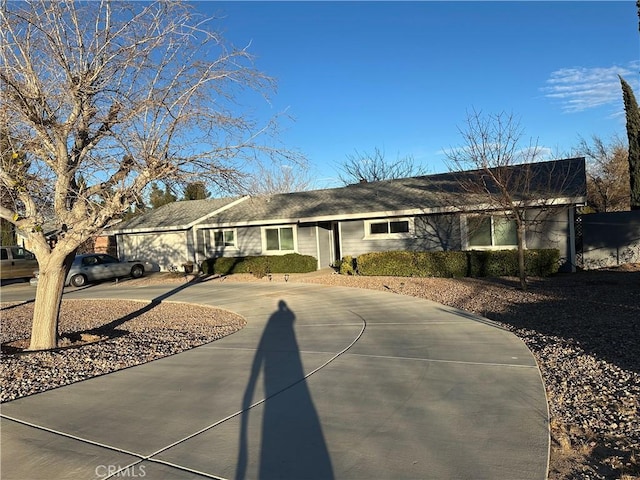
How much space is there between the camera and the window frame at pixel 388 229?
59.5 feet

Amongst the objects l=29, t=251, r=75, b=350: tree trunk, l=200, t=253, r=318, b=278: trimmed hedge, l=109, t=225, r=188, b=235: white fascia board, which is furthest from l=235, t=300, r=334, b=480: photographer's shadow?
l=109, t=225, r=188, b=235: white fascia board

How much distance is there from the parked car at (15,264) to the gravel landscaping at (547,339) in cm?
912

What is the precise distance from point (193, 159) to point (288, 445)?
4.94m

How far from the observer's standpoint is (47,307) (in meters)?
7.83

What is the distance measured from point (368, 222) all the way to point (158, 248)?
483 inches

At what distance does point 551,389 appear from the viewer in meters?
5.16

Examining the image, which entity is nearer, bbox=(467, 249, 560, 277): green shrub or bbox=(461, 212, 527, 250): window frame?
bbox=(467, 249, 560, 277): green shrub

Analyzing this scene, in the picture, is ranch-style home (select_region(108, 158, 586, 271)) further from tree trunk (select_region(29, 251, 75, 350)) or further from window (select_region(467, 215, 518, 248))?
tree trunk (select_region(29, 251, 75, 350))

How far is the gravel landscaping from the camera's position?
401 cm

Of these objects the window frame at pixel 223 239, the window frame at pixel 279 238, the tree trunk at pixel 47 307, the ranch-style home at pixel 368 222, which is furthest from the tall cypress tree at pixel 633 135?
the tree trunk at pixel 47 307

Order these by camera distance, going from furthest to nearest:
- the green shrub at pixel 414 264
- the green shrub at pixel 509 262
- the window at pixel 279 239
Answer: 1. the window at pixel 279 239
2. the green shrub at pixel 414 264
3. the green shrub at pixel 509 262

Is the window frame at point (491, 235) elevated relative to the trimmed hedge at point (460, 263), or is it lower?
elevated

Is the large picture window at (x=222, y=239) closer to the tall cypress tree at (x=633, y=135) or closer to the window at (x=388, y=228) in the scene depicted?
the window at (x=388, y=228)

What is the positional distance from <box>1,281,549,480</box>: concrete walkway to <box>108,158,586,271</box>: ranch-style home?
5872mm
